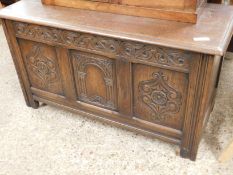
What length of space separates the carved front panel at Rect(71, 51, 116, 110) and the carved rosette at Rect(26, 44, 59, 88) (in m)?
0.17

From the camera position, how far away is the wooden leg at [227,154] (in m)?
1.36

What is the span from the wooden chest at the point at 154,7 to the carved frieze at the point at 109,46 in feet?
0.65

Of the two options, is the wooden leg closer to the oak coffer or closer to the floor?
the floor

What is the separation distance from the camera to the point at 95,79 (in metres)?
1.45

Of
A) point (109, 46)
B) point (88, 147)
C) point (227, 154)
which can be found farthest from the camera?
point (88, 147)

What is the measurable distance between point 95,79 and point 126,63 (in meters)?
0.24

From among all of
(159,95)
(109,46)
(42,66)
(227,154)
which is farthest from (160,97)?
(42,66)

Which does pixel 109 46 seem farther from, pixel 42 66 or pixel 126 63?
pixel 42 66

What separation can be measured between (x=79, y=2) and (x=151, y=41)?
52cm

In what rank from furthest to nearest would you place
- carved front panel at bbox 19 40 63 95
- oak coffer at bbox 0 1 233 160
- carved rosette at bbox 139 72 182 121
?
carved front panel at bbox 19 40 63 95, carved rosette at bbox 139 72 182 121, oak coffer at bbox 0 1 233 160

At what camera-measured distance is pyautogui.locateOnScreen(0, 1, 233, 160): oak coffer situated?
3.75 ft

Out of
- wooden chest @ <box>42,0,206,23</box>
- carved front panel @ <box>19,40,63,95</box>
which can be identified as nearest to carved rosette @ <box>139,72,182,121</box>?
wooden chest @ <box>42,0,206,23</box>

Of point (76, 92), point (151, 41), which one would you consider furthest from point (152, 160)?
point (151, 41)

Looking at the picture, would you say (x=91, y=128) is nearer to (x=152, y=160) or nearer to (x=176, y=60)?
(x=152, y=160)
